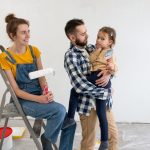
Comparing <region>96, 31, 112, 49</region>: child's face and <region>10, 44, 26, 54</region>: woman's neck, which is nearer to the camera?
<region>96, 31, 112, 49</region>: child's face

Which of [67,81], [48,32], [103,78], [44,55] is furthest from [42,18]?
[103,78]

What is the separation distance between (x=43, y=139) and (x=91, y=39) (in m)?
1.17

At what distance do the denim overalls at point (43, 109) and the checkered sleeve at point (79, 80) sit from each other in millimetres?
181

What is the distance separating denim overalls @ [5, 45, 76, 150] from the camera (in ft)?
6.04

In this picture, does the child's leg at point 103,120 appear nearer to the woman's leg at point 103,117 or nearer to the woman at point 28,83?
the woman's leg at point 103,117

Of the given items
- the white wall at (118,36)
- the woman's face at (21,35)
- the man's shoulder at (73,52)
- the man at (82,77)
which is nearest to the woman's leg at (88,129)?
the man at (82,77)

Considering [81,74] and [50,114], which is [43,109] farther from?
[81,74]

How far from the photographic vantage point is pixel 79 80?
1834 millimetres

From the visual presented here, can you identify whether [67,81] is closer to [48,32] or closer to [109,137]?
[48,32]

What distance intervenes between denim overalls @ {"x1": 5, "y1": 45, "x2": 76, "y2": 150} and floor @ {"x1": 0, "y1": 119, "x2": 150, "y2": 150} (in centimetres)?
53

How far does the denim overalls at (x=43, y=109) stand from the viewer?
1841 millimetres

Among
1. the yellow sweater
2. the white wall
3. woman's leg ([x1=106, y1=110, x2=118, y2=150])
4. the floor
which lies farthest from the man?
the white wall

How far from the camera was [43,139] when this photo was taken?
2035 millimetres

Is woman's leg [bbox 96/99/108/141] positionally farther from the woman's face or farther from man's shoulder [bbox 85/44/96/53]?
the woman's face
